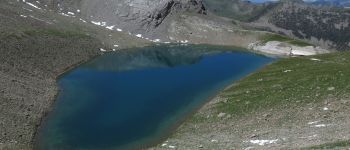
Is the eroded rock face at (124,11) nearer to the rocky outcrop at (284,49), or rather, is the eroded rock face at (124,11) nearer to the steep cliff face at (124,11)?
the steep cliff face at (124,11)

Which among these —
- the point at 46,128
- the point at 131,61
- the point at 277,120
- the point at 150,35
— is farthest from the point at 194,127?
the point at 150,35

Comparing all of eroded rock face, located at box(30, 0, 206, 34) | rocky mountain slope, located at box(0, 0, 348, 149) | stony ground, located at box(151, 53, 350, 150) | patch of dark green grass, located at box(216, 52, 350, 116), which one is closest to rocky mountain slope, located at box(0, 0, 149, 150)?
rocky mountain slope, located at box(0, 0, 348, 149)

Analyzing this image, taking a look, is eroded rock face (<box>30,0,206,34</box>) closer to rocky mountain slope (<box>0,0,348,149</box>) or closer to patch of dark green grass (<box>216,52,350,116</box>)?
rocky mountain slope (<box>0,0,348,149</box>)

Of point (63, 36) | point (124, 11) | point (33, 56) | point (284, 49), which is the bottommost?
point (284, 49)

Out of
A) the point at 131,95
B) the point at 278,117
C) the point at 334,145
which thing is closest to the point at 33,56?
the point at 131,95

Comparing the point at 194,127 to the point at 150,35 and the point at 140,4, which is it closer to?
the point at 150,35

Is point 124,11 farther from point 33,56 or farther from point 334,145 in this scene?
Result: point 334,145
